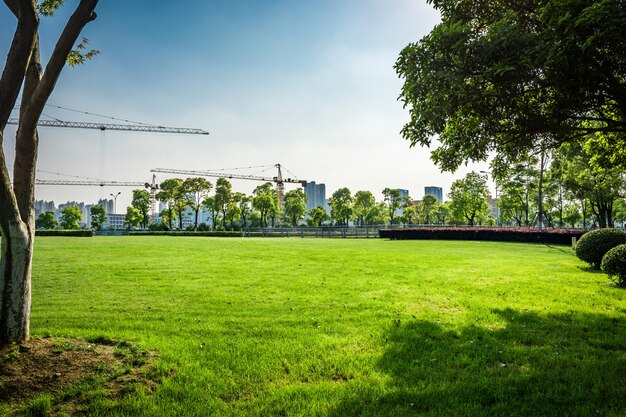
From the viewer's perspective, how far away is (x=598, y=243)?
12367 millimetres

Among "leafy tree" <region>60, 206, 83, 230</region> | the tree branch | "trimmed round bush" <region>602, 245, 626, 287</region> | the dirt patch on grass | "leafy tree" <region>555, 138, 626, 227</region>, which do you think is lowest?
the dirt patch on grass

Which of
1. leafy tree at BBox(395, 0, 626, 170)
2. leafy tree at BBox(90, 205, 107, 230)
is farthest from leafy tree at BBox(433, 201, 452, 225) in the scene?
leafy tree at BBox(395, 0, 626, 170)

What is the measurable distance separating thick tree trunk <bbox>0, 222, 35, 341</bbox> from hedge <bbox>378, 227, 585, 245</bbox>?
99.1 ft

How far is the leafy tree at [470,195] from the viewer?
57.4 m

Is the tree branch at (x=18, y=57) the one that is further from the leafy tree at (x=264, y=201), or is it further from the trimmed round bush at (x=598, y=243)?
the leafy tree at (x=264, y=201)

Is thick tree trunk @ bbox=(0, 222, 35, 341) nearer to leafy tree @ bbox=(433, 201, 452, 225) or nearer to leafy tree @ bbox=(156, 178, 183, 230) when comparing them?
leafy tree @ bbox=(156, 178, 183, 230)

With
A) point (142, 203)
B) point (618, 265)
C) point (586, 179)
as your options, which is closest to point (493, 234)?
point (586, 179)

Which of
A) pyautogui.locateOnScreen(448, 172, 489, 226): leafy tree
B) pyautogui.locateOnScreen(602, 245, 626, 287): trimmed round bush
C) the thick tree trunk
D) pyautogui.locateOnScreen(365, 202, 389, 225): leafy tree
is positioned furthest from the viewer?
pyautogui.locateOnScreen(365, 202, 389, 225): leafy tree

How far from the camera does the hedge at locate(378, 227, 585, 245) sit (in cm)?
2688

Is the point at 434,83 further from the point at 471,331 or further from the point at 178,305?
the point at 178,305

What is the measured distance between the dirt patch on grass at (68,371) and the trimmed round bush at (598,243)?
14.1 m

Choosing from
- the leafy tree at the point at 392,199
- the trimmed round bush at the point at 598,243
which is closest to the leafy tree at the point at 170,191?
the leafy tree at the point at 392,199

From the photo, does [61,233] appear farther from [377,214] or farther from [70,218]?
[377,214]

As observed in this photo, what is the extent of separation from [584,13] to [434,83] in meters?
2.14
